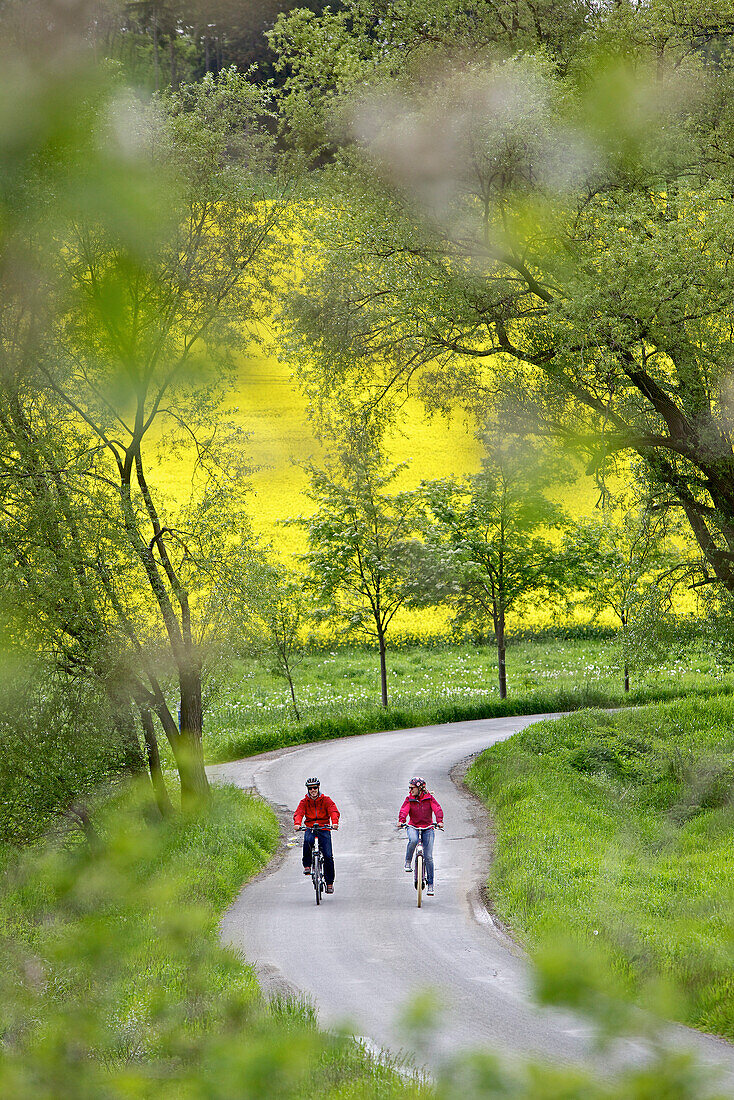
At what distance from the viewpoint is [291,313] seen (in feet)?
65.3

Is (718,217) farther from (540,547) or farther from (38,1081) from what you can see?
(540,547)

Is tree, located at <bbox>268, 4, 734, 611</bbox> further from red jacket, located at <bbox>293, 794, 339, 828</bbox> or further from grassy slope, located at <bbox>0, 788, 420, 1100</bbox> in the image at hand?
grassy slope, located at <bbox>0, 788, 420, 1100</bbox>

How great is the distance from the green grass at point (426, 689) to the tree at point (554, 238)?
1298cm

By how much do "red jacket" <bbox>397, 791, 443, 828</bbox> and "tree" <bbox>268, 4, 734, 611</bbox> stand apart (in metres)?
7.09

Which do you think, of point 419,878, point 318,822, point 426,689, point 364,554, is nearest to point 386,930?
point 419,878

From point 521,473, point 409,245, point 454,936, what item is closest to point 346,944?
point 454,936

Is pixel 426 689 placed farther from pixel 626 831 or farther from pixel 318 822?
pixel 318 822

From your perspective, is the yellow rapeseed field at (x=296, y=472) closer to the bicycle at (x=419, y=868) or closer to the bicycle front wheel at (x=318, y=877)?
the bicycle at (x=419, y=868)

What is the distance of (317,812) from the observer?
14.8m

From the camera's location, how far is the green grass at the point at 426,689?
33094 millimetres

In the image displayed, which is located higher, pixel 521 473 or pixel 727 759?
pixel 521 473

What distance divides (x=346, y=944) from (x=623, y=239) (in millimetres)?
11764

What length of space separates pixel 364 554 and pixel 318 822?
23800 mm

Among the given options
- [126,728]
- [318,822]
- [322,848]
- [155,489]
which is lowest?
[322,848]
